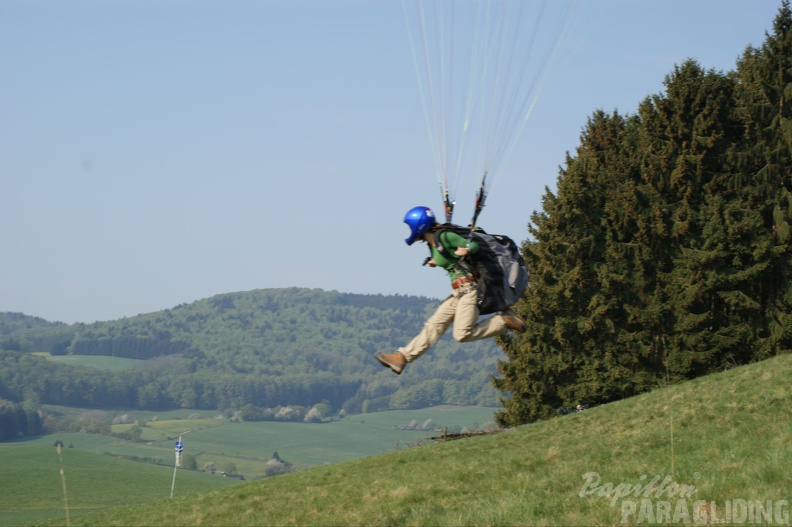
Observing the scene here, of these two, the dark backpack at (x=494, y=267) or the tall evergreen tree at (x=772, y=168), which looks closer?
the dark backpack at (x=494, y=267)

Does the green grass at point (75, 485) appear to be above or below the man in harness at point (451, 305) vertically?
below

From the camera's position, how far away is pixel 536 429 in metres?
32.1

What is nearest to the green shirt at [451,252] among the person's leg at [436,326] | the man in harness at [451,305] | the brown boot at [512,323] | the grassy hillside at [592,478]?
the man in harness at [451,305]

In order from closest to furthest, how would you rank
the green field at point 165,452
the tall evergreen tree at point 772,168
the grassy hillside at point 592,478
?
1. the grassy hillside at point 592,478
2. the tall evergreen tree at point 772,168
3. the green field at point 165,452

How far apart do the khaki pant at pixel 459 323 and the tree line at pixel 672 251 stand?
2469 centimetres

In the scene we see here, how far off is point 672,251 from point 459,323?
2700 centimetres

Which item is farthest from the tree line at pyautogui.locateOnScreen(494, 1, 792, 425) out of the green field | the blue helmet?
the blue helmet

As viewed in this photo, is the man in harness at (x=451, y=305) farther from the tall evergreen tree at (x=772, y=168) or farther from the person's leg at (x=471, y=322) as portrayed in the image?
the tall evergreen tree at (x=772, y=168)

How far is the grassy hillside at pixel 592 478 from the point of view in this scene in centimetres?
1064

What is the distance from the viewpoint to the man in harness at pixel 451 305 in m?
12.2

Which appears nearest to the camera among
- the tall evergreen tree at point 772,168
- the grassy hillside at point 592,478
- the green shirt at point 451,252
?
the grassy hillside at point 592,478

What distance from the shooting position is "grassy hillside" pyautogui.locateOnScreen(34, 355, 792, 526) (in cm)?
1064

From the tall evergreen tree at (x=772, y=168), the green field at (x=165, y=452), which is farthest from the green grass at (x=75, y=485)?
the tall evergreen tree at (x=772, y=168)

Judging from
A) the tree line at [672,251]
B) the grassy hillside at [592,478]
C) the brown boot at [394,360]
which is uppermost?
the tree line at [672,251]
